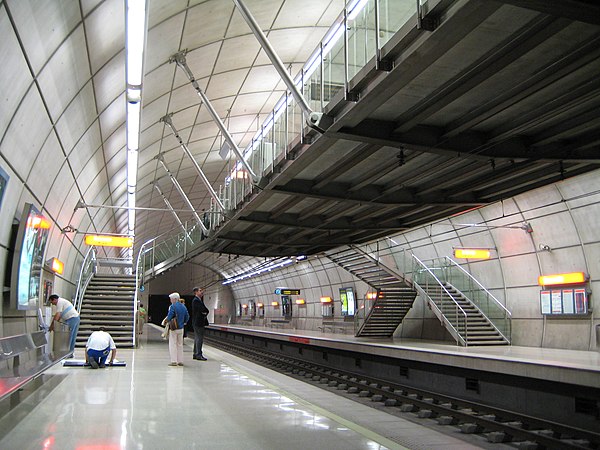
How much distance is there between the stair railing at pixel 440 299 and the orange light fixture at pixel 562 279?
2773 millimetres

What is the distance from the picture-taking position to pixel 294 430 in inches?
253

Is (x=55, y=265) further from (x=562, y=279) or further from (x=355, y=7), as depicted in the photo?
(x=562, y=279)

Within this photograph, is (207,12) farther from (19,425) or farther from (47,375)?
(19,425)

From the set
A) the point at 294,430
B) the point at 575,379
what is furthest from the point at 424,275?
the point at 294,430

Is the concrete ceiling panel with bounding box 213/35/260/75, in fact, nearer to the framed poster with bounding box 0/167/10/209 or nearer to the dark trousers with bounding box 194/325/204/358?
the dark trousers with bounding box 194/325/204/358

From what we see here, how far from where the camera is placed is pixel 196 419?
22.7 ft

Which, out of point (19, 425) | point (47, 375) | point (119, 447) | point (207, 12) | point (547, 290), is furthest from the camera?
point (547, 290)

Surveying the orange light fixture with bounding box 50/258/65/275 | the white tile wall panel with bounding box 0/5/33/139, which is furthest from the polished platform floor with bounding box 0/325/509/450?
the orange light fixture with bounding box 50/258/65/275

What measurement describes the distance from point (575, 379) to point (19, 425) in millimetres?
A: 9263

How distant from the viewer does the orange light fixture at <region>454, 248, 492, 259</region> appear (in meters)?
19.8

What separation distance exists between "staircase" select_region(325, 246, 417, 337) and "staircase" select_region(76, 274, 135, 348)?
30.2 feet

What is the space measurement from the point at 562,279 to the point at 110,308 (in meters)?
16.3

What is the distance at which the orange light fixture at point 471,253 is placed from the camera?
64.8ft

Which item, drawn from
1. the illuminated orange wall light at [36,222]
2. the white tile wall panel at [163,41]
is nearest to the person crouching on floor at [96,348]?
the illuminated orange wall light at [36,222]
